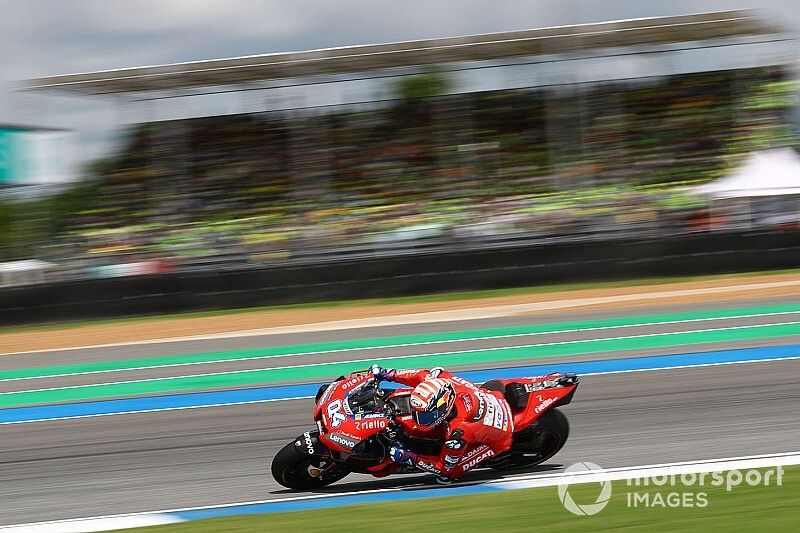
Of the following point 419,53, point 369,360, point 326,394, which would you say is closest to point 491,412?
point 326,394

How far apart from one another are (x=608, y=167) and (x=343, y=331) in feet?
34.8

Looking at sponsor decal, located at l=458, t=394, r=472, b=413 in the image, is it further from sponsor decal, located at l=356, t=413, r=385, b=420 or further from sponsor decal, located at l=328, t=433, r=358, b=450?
sponsor decal, located at l=328, t=433, r=358, b=450

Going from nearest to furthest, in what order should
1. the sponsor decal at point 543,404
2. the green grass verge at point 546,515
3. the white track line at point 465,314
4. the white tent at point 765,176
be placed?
the green grass verge at point 546,515 → the sponsor decal at point 543,404 → the white track line at point 465,314 → the white tent at point 765,176

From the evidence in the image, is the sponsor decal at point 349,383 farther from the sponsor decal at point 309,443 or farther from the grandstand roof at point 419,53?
the grandstand roof at point 419,53

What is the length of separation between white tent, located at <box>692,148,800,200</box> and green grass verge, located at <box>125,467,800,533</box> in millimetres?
14838

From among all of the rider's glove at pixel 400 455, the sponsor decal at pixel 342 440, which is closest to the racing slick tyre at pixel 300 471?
the sponsor decal at pixel 342 440

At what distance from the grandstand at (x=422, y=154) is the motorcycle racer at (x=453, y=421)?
1172 centimetres

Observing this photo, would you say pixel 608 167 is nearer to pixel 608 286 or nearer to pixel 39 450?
pixel 608 286

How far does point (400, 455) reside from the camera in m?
5.94

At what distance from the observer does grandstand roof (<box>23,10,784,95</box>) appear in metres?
20.2

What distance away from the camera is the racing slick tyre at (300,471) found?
20.6 feet

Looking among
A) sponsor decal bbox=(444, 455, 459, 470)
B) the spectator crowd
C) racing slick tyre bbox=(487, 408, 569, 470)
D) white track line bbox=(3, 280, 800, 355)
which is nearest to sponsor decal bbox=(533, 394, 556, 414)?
racing slick tyre bbox=(487, 408, 569, 470)

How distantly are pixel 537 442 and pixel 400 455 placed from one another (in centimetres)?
103

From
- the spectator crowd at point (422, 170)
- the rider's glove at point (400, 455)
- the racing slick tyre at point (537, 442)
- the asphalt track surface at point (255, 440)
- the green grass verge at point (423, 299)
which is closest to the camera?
the rider's glove at point (400, 455)
